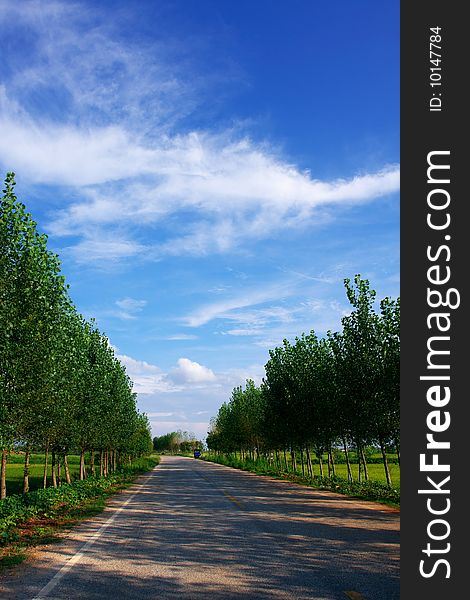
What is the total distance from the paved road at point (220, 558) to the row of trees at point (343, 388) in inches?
258

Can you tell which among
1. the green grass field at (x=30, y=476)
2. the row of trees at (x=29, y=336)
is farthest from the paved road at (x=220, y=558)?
the green grass field at (x=30, y=476)

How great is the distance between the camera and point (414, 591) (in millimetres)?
6059

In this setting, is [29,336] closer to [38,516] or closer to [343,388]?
[38,516]

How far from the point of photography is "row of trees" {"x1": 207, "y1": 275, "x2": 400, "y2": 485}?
23781mm

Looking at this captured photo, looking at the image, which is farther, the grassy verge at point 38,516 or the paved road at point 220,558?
the grassy verge at point 38,516

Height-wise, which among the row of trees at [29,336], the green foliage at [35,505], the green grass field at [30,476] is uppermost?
the row of trees at [29,336]

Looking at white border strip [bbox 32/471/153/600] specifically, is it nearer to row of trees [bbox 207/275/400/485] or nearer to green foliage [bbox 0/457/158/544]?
green foliage [bbox 0/457/158/544]

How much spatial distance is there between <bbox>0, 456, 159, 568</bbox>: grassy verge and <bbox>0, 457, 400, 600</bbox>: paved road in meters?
0.50

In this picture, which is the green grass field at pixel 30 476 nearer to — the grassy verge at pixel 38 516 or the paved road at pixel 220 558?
the grassy verge at pixel 38 516

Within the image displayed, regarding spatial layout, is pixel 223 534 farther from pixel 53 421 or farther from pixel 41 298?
pixel 53 421

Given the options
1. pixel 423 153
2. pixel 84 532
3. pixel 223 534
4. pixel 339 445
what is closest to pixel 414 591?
pixel 423 153

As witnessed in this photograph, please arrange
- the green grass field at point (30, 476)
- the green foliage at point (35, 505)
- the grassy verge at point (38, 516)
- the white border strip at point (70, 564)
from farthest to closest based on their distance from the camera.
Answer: the green grass field at point (30, 476) < the green foliage at point (35, 505) < the grassy verge at point (38, 516) < the white border strip at point (70, 564)

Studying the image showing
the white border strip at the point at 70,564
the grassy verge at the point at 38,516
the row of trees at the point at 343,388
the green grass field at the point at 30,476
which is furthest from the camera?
the green grass field at the point at 30,476

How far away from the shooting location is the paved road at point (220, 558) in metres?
7.76
